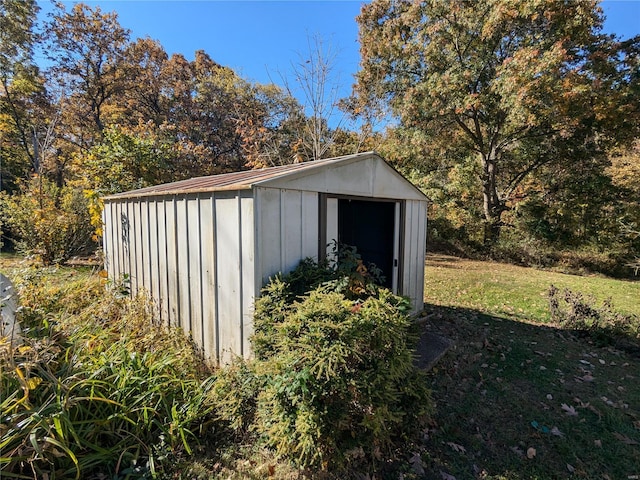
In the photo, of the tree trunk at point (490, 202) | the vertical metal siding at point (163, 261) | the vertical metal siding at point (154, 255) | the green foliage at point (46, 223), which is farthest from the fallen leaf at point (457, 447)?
the tree trunk at point (490, 202)

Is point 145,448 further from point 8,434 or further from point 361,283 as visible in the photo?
point 361,283

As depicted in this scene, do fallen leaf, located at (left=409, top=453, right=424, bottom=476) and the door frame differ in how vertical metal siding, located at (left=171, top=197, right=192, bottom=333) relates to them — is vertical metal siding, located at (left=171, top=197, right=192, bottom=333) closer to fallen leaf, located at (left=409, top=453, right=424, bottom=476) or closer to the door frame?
the door frame

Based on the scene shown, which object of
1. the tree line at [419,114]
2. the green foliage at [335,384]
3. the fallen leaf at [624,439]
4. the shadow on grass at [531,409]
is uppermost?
the tree line at [419,114]

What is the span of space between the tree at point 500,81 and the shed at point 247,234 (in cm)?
807

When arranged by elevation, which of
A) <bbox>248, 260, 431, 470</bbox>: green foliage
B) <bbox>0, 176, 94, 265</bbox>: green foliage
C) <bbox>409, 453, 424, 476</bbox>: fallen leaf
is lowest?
<bbox>409, 453, 424, 476</bbox>: fallen leaf

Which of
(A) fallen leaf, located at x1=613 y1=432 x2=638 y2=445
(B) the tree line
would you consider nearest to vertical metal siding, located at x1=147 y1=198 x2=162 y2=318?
(B) the tree line

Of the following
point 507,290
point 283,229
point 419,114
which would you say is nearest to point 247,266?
point 283,229

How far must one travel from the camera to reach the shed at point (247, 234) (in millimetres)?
2904

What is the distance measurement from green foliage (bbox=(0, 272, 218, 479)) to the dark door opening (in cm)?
310

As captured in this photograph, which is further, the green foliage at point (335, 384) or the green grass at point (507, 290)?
the green grass at point (507, 290)

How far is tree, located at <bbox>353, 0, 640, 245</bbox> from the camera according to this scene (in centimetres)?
955

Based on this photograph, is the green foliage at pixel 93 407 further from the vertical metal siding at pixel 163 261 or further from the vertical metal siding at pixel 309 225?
the vertical metal siding at pixel 309 225

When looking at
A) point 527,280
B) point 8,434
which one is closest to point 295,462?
point 8,434

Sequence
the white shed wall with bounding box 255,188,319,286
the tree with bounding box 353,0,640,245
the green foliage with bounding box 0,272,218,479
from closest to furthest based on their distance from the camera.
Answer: the green foliage with bounding box 0,272,218,479, the white shed wall with bounding box 255,188,319,286, the tree with bounding box 353,0,640,245
